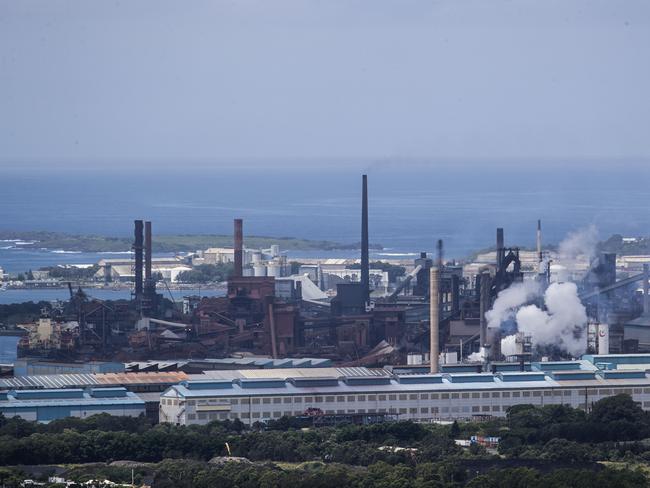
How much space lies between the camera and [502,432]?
43.9m

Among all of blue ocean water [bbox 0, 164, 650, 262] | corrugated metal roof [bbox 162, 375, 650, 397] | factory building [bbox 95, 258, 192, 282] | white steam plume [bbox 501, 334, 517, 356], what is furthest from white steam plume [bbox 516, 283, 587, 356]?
factory building [bbox 95, 258, 192, 282]

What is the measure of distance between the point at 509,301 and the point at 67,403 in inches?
641

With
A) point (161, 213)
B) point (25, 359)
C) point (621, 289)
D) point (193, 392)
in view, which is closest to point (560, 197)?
point (161, 213)

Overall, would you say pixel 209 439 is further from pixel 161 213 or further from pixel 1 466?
pixel 161 213

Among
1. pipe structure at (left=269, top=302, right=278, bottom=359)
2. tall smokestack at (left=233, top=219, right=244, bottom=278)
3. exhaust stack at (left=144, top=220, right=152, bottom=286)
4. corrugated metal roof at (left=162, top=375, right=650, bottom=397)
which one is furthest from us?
exhaust stack at (left=144, top=220, right=152, bottom=286)

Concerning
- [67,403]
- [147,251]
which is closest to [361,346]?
[147,251]

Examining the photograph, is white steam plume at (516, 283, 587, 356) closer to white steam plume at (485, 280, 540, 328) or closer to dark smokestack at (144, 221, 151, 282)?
white steam plume at (485, 280, 540, 328)

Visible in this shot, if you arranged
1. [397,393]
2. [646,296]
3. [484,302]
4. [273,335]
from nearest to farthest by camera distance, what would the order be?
1. [397,393]
2. [484,302]
3. [273,335]
4. [646,296]

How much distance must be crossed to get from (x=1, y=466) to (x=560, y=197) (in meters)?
92.5

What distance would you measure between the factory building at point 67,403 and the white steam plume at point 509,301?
511 inches

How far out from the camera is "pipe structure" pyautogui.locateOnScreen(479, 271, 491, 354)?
57281 millimetres

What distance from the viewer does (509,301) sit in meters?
59.5

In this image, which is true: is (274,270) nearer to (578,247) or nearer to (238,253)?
(238,253)

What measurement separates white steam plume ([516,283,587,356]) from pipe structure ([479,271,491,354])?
866mm
